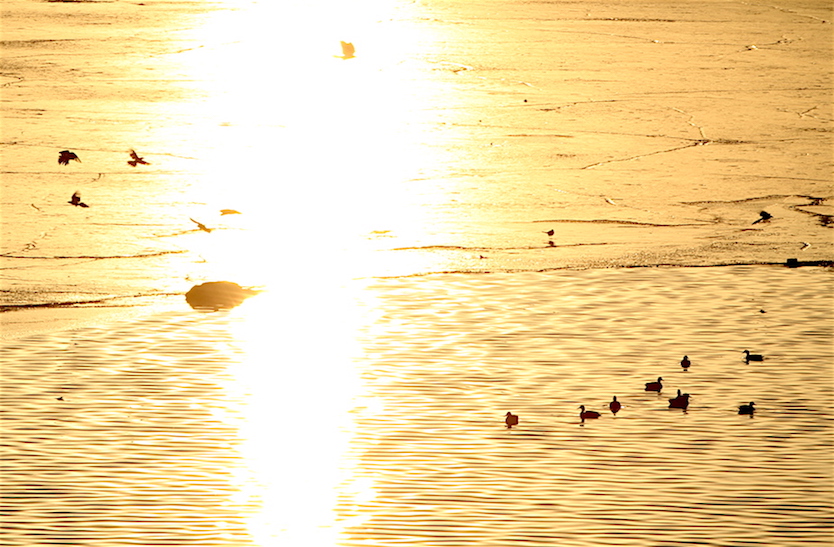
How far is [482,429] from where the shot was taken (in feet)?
11.6

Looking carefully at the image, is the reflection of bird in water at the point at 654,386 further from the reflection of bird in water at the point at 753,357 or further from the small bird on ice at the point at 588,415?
the reflection of bird in water at the point at 753,357

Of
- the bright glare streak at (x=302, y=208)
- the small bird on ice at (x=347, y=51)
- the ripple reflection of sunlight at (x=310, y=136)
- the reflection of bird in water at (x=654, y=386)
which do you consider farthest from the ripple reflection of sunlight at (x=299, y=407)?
the small bird on ice at (x=347, y=51)

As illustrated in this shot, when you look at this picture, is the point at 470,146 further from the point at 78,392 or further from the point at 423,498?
the point at 423,498

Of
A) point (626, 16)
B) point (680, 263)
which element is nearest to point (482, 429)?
point (680, 263)

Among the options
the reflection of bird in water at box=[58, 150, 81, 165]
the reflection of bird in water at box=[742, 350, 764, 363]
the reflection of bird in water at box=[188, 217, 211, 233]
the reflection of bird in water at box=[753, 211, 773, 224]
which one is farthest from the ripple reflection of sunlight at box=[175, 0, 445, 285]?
the reflection of bird in water at box=[742, 350, 764, 363]

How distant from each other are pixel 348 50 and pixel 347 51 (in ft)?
0.09

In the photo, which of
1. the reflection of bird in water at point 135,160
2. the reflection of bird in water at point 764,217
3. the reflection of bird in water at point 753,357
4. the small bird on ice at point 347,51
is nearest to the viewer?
the reflection of bird in water at point 753,357

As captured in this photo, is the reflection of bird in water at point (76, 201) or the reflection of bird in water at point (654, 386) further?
the reflection of bird in water at point (76, 201)

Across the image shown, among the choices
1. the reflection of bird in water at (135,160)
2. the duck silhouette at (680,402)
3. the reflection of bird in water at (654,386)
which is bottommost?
the duck silhouette at (680,402)

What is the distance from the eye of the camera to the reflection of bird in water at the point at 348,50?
33.8 ft

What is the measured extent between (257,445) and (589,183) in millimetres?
3294

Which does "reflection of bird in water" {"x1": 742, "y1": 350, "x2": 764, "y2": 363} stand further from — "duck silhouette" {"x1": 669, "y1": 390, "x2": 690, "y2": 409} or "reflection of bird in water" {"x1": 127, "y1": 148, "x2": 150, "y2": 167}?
"reflection of bird in water" {"x1": 127, "y1": 148, "x2": 150, "y2": 167}

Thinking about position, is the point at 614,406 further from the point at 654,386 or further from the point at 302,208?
the point at 302,208

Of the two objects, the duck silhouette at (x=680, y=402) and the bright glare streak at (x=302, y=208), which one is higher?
the bright glare streak at (x=302, y=208)
